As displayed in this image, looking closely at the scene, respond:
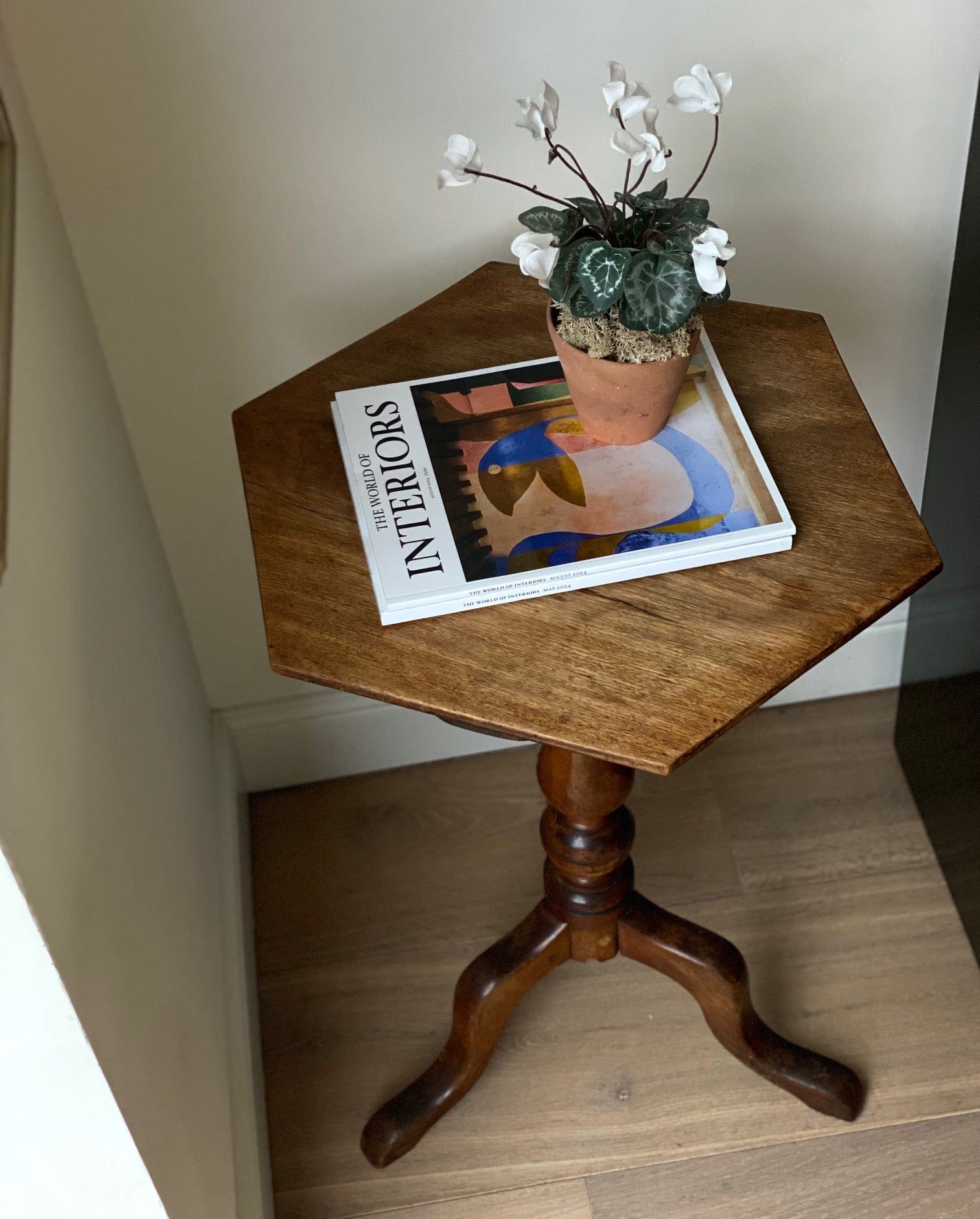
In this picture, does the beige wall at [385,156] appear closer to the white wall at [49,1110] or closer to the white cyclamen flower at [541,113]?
the white cyclamen flower at [541,113]

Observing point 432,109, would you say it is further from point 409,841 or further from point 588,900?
point 409,841

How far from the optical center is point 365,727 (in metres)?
1.53

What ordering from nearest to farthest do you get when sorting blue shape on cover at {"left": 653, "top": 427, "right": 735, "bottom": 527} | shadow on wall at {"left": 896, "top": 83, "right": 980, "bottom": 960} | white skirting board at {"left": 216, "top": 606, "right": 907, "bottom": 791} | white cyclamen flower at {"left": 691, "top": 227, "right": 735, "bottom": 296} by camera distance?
white cyclamen flower at {"left": 691, "top": 227, "right": 735, "bottom": 296}, blue shape on cover at {"left": 653, "top": 427, "right": 735, "bottom": 527}, shadow on wall at {"left": 896, "top": 83, "right": 980, "bottom": 960}, white skirting board at {"left": 216, "top": 606, "right": 907, "bottom": 791}

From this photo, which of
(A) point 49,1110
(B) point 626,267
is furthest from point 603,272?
(A) point 49,1110

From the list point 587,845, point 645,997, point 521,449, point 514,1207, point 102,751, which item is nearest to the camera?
point 102,751

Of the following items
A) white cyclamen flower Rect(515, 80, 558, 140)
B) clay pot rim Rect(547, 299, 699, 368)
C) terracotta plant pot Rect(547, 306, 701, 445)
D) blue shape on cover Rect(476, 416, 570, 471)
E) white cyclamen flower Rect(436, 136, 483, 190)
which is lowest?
blue shape on cover Rect(476, 416, 570, 471)

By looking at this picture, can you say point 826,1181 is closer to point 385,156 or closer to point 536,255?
point 536,255

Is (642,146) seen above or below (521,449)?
above

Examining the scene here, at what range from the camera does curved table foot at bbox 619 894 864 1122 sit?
3.82 ft

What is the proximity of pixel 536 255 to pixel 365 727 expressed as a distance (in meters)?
0.83

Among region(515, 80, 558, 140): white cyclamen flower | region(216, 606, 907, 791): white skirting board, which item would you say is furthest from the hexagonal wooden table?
region(216, 606, 907, 791): white skirting board

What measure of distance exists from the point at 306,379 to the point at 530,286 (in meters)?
0.23

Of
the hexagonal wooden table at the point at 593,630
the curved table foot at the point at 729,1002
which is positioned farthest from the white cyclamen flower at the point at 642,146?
the curved table foot at the point at 729,1002

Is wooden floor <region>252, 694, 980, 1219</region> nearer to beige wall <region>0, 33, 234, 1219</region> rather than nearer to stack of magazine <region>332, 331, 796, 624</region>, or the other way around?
beige wall <region>0, 33, 234, 1219</region>
